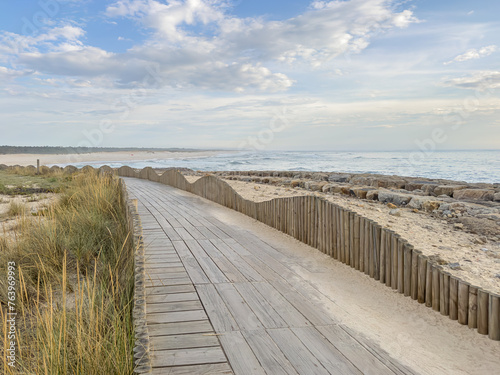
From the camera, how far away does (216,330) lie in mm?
2736

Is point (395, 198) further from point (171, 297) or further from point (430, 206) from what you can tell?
point (171, 297)

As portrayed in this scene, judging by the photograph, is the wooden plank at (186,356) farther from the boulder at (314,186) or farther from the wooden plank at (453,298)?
the boulder at (314,186)

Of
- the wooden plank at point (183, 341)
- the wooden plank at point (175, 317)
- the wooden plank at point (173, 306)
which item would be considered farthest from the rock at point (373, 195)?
the wooden plank at point (183, 341)

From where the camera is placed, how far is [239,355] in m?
2.43

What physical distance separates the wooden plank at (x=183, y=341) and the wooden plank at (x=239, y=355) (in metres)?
0.09

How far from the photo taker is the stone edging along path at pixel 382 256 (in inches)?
119

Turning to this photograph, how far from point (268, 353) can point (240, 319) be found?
50 cm

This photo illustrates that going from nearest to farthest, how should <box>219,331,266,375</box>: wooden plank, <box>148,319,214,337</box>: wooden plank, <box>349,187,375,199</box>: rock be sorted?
<box>219,331,266,375</box>: wooden plank, <box>148,319,214,337</box>: wooden plank, <box>349,187,375,199</box>: rock

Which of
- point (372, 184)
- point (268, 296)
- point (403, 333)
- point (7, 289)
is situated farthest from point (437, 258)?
point (372, 184)

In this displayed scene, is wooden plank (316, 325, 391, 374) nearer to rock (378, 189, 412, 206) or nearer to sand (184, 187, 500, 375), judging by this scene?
sand (184, 187, 500, 375)

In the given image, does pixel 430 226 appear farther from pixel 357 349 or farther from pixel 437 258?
pixel 357 349

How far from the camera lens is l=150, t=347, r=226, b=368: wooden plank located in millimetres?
2336

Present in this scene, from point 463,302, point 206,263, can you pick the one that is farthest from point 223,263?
point 463,302

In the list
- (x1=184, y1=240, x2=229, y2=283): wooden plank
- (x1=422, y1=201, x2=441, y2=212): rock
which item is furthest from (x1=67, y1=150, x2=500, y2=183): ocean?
(x1=184, y1=240, x2=229, y2=283): wooden plank
